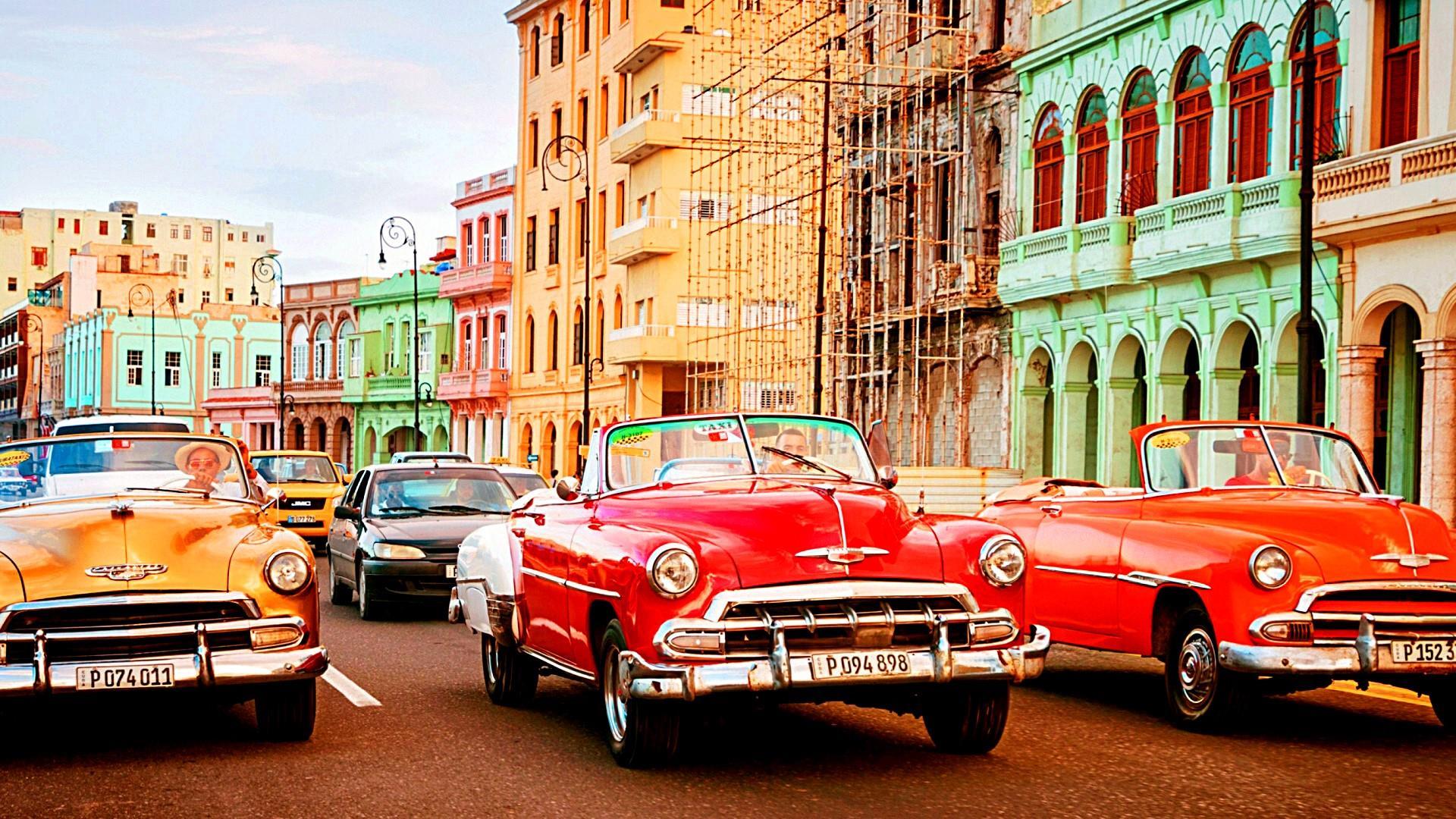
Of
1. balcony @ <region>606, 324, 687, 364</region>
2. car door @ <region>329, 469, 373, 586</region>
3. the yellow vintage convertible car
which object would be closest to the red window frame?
car door @ <region>329, 469, 373, 586</region>

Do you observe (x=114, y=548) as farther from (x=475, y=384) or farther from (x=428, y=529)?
(x=475, y=384)

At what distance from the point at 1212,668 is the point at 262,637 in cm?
469

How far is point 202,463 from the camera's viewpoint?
11234 mm

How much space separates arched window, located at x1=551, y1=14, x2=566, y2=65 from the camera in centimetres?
6794

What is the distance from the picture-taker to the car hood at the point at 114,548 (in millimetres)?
8961

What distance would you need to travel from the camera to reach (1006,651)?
865cm

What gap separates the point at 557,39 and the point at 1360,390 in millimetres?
45423

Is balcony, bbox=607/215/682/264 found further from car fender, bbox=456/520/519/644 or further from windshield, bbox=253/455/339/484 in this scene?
car fender, bbox=456/520/519/644

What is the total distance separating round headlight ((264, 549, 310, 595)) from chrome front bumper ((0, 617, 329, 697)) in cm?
17

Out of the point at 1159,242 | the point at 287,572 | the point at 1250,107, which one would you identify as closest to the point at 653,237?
the point at 1159,242

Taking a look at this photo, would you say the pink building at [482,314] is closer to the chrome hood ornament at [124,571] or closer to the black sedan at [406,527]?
the black sedan at [406,527]

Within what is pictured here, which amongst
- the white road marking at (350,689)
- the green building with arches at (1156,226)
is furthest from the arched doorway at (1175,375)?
the white road marking at (350,689)

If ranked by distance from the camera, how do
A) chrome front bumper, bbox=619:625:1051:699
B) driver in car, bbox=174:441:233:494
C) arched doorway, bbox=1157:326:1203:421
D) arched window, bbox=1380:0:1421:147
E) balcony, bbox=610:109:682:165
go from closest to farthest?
chrome front bumper, bbox=619:625:1051:699, driver in car, bbox=174:441:233:494, arched window, bbox=1380:0:1421:147, arched doorway, bbox=1157:326:1203:421, balcony, bbox=610:109:682:165

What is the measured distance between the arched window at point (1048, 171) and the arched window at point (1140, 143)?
2.36 meters
